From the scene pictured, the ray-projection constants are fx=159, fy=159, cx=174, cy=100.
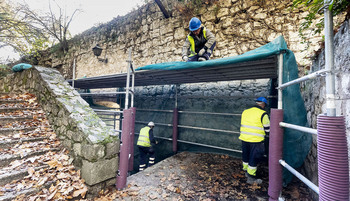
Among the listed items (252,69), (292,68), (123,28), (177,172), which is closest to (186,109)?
(177,172)

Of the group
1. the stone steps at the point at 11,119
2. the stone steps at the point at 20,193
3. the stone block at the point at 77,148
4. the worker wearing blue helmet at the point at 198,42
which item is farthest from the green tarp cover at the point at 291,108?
the stone steps at the point at 11,119

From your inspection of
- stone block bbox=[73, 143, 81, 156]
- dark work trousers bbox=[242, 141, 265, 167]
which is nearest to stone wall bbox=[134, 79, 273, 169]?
dark work trousers bbox=[242, 141, 265, 167]

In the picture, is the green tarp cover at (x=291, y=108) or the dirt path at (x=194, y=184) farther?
the dirt path at (x=194, y=184)

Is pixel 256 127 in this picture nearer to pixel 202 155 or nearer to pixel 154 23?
pixel 202 155

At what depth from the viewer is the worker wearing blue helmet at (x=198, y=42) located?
3.94 metres

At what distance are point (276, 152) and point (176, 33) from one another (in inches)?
206

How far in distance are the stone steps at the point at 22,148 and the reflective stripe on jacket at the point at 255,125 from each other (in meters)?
3.55

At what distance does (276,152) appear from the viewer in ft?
7.32

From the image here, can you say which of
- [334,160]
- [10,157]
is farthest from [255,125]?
[10,157]

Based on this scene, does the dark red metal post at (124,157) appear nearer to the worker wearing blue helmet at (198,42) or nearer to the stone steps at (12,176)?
the stone steps at (12,176)

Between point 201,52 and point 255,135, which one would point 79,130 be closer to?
point 201,52

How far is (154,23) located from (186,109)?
12.9ft

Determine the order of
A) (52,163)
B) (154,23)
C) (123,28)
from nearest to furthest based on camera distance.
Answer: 1. (52,163)
2. (154,23)
3. (123,28)

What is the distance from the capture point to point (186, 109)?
566 centimetres
